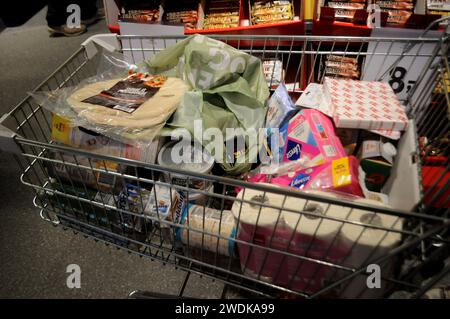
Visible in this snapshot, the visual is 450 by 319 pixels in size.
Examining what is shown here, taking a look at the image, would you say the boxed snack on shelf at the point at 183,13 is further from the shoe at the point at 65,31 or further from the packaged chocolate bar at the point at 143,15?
A: the shoe at the point at 65,31

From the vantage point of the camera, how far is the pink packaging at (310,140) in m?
0.90

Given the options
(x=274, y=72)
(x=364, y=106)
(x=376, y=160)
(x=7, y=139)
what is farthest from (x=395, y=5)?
(x=7, y=139)

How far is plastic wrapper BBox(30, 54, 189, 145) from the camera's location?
2.85ft

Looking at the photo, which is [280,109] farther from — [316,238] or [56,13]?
[56,13]

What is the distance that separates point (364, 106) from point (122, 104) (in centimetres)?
76

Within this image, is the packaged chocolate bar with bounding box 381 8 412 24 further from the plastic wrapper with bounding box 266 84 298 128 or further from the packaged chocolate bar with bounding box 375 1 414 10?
the plastic wrapper with bounding box 266 84 298 128

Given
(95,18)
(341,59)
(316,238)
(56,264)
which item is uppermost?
(95,18)

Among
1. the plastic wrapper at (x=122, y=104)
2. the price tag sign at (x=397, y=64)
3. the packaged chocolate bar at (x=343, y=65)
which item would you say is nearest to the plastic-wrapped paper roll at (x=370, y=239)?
the plastic wrapper at (x=122, y=104)

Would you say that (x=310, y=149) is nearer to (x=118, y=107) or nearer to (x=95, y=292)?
(x=118, y=107)

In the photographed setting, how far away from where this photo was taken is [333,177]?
81 cm

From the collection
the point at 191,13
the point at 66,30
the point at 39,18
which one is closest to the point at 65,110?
the point at 191,13

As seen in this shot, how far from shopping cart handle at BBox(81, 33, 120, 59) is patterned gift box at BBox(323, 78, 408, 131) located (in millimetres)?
863
